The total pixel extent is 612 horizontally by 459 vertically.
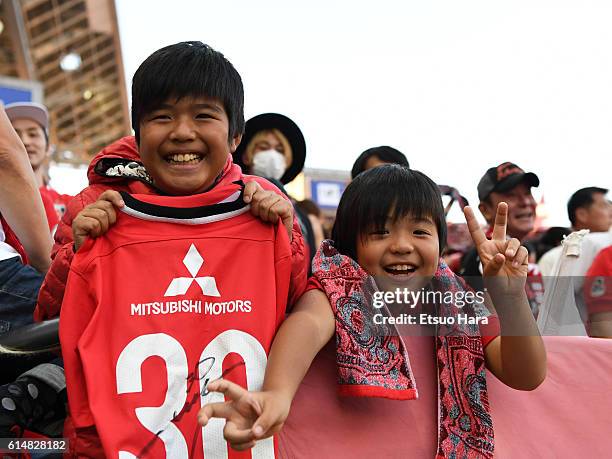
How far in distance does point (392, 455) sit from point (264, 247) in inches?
22.2

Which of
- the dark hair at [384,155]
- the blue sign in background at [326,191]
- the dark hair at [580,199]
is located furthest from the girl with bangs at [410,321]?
the blue sign in background at [326,191]

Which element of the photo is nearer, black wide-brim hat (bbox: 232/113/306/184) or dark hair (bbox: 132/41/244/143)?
dark hair (bbox: 132/41/244/143)

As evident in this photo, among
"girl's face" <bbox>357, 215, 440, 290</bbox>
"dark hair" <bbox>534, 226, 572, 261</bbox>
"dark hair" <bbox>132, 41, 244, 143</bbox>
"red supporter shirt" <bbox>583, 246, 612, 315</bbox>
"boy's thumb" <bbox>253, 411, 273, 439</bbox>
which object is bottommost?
"dark hair" <bbox>534, 226, 572, 261</bbox>

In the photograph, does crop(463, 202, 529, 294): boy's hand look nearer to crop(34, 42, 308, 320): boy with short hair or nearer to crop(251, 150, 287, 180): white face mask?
crop(34, 42, 308, 320): boy with short hair

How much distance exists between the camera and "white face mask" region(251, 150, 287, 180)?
10.5ft

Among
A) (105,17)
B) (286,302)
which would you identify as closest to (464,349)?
(286,302)

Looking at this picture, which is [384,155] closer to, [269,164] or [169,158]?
[269,164]

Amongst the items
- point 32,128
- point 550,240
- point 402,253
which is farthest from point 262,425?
point 550,240

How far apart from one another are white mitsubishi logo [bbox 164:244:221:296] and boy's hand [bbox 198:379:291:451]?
0.30 meters

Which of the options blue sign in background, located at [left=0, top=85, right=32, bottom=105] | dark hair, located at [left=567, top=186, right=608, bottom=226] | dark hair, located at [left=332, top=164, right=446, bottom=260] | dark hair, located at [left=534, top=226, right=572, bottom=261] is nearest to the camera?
dark hair, located at [left=332, top=164, right=446, bottom=260]

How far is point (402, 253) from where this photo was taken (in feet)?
5.17

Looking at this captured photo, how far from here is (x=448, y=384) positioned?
4.95ft

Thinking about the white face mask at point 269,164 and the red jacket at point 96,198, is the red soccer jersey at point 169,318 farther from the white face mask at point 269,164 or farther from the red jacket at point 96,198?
the white face mask at point 269,164

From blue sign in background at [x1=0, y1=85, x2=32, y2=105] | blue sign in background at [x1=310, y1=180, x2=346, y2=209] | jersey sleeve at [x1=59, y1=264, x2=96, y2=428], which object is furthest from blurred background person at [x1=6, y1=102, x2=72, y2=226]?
blue sign in background at [x1=310, y1=180, x2=346, y2=209]
